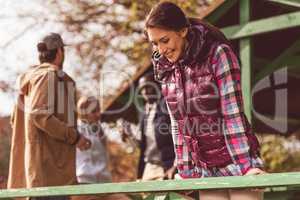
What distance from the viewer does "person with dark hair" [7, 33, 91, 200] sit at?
5477 mm

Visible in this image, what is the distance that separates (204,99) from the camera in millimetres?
3977

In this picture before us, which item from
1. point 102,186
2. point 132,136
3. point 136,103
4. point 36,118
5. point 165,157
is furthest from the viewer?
point 136,103

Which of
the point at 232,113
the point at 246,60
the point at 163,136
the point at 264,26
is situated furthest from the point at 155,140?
the point at 232,113

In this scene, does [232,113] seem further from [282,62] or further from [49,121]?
[282,62]

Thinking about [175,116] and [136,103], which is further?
[136,103]

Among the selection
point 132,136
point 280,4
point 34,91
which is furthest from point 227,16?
point 34,91

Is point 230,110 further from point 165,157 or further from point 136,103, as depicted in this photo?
point 136,103

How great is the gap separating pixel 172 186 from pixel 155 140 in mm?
3454

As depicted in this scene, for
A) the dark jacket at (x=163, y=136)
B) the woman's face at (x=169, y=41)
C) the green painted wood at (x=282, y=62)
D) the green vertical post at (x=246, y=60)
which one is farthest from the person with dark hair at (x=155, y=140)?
the woman's face at (x=169, y=41)

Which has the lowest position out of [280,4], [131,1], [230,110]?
[230,110]

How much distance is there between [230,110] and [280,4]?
398cm

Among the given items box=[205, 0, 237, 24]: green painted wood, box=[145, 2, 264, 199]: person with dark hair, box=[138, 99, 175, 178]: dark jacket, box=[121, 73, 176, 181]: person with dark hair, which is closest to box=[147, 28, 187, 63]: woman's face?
box=[145, 2, 264, 199]: person with dark hair

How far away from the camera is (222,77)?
390 centimetres

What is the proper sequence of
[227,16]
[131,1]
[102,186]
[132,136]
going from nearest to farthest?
[102,186] < [227,16] < [132,136] < [131,1]
